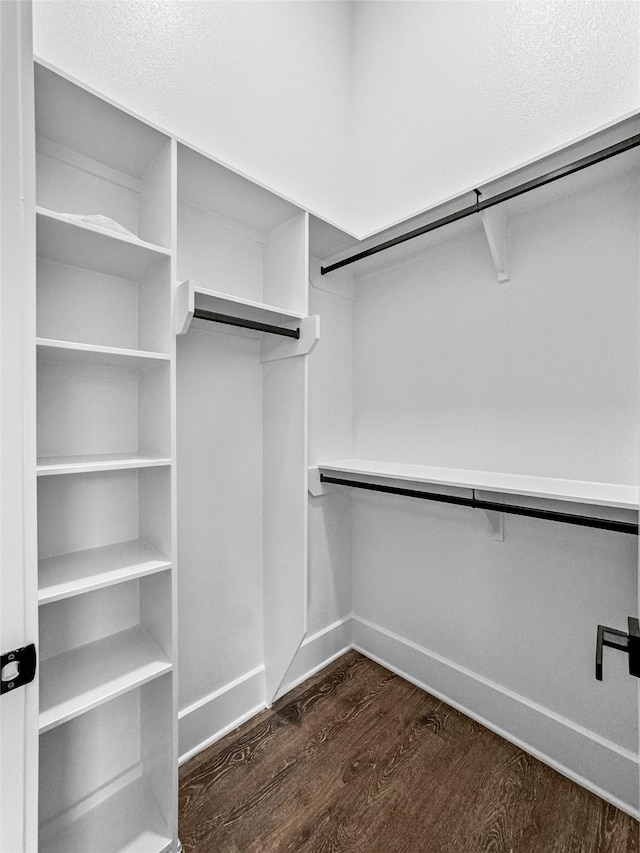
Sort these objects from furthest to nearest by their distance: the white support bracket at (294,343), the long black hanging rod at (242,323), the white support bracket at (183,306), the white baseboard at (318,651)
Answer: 1. the white baseboard at (318,651)
2. the white support bracket at (294,343)
3. the long black hanging rod at (242,323)
4. the white support bracket at (183,306)

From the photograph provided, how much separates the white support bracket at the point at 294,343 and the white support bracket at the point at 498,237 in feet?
2.42

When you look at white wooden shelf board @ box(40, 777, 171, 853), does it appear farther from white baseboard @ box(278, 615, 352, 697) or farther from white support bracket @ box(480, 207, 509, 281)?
white support bracket @ box(480, 207, 509, 281)

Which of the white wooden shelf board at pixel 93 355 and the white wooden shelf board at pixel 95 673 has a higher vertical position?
the white wooden shelf board at pixel 93 355

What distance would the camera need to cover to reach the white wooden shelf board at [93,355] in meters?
1.07

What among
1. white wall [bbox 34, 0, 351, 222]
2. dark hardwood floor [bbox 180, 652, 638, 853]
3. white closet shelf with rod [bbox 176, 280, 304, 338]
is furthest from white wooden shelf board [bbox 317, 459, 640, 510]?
white wall [bbox 34, 0, 351, 222]

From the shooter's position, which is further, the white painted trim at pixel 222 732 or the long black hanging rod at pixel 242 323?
the white painted trim at pixel 222 732

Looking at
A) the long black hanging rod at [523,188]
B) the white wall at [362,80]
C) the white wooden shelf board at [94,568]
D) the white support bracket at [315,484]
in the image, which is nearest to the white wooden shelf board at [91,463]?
the white wooden shelf board at [94,568]

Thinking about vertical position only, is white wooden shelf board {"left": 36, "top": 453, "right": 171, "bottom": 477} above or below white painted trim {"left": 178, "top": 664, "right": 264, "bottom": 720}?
above

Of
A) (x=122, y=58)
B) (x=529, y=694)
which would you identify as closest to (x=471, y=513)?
(x=529, y=694)

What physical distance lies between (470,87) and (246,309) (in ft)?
4.58

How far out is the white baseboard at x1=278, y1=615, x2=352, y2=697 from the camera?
197cm

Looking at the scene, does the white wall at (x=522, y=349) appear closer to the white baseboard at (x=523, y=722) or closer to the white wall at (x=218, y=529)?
the white wall at (x=218, y=529)

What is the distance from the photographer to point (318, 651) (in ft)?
6.91

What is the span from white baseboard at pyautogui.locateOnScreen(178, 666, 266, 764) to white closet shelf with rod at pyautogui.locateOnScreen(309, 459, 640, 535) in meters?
0.91
